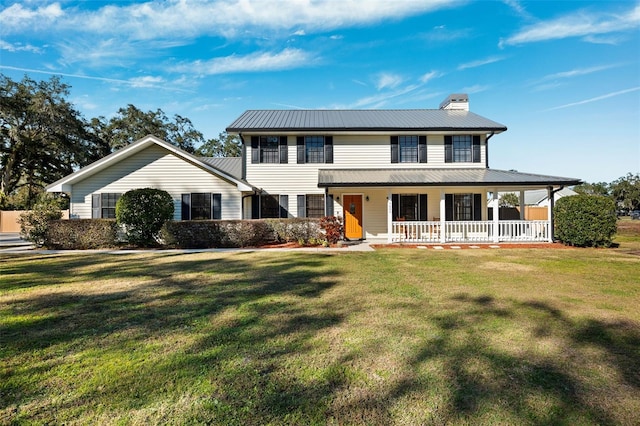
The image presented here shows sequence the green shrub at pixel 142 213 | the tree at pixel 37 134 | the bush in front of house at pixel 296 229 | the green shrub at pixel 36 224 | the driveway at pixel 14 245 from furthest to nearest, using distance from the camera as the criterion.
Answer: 1. the tree at pixel 37 134
2. the bush in front of house at pixel 296 229
3. the driveway at pixel 14 245
4. the green shrub at pixel 36 224
5. the green shrub at pixel 142 213

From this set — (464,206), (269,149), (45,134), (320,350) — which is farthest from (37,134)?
(320,350)

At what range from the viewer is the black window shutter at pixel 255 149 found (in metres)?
15.8

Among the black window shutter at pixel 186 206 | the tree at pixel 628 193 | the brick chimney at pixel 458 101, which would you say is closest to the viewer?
the black window shutter at pixel 186 206

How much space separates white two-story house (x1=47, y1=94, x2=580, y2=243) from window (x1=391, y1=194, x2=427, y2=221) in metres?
0.05

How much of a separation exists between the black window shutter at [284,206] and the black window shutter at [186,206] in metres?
4.39

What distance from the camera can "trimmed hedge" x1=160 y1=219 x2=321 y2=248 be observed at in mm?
12766

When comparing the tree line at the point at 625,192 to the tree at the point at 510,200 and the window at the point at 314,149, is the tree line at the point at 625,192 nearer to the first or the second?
the tree at the point at 510,200

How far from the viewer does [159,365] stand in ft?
10.1

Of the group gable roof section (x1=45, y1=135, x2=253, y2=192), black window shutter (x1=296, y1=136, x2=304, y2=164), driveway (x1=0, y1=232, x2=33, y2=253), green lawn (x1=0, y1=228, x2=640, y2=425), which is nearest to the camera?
green lawn (x1=0, y1=228, x2=640, y2=425)

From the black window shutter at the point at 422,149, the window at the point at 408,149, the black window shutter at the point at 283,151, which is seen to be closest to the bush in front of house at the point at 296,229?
the black window shutter at the point at 283,151

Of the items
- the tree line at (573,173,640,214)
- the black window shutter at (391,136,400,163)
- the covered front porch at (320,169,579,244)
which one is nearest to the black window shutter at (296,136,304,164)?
the covered front porch at (320,169,579,244)

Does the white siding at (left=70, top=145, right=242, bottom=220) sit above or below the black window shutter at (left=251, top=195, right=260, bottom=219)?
above

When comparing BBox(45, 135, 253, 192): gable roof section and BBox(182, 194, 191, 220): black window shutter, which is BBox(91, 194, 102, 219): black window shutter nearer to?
BBox(45, 135, 253, 192): gable roof section

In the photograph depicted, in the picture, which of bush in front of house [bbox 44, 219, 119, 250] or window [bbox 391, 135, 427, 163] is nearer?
bush in front of house [bbox 44, 219, 119, 250]
